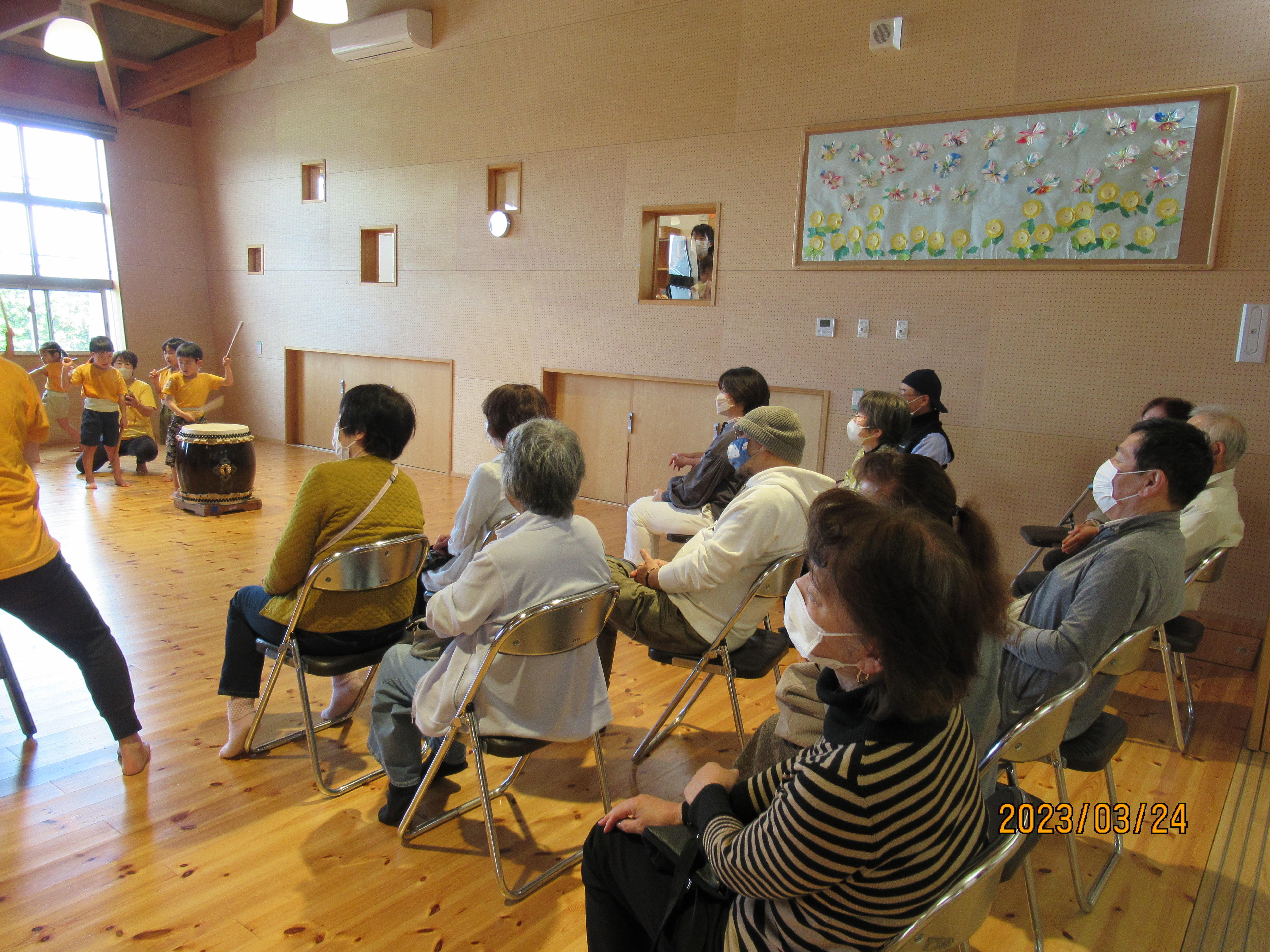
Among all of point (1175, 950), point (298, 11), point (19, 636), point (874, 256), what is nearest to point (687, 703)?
point (1175, 950)

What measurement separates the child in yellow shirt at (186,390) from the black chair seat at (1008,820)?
680 cm

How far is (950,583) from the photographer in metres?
1.14

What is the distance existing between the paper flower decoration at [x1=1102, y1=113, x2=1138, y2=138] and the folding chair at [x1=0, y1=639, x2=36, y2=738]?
222 inches

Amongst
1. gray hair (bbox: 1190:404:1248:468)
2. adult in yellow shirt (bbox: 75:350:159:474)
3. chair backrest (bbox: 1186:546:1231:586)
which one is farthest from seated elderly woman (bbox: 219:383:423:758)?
adult in yellow shirt (bbox: 75:350:159:474)

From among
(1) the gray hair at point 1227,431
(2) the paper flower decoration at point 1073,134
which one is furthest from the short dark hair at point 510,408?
(2) the paper flower decoration at point 1073,134

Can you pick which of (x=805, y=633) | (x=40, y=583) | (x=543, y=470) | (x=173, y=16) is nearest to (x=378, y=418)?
(x=543, y=470)

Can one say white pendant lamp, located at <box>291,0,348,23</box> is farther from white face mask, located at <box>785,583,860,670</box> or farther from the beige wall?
white face mask, located at <box>785,583,860,670</box>

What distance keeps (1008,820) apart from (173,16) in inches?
398

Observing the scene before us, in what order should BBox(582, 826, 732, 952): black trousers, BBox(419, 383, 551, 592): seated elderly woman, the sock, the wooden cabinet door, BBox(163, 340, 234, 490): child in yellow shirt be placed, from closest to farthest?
BBox(582, 826, 732, 952): black trousers → the sock → BBox(419, 383, 551, 592): seated elderly woman → BBox(163, 340, 234, 490): child in yellow shirt → the wooden cabinet door

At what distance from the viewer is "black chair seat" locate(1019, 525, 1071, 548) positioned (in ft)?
12.7

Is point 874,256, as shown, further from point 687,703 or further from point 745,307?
point 687,703

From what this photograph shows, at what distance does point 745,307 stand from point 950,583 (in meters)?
5.06

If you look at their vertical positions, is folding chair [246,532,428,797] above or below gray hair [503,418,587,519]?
below

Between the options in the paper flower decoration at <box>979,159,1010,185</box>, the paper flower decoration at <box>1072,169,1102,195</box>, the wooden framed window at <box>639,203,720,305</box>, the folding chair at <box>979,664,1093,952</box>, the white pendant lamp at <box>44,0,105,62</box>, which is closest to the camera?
the folding chair at <box>979,664,1093,952</box>
